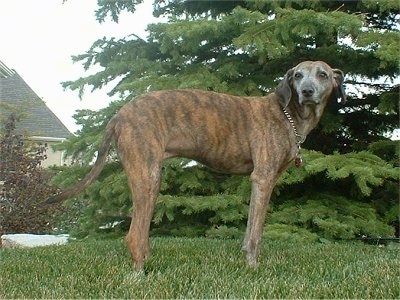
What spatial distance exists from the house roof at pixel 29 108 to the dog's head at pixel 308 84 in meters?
16.0

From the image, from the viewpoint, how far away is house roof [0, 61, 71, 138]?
20734 mm

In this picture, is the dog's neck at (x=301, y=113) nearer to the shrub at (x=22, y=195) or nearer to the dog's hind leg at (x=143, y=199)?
the dog's hind leg at (x=143, y=199)

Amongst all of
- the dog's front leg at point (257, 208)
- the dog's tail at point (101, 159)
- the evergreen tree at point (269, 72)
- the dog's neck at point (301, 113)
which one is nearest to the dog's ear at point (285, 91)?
the dog's neck at point (301, 113)

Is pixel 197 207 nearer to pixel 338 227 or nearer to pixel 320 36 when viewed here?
pixel 338 227

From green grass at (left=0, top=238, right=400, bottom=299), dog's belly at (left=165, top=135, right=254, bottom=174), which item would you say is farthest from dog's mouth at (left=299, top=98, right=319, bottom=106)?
green grass at (left=0, top=238, right=400, bottom=299)

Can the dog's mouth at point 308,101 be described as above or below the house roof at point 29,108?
below

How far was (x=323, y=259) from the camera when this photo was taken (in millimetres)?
5348

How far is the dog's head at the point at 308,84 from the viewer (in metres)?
5.07

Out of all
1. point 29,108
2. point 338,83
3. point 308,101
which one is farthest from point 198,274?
point 29,108

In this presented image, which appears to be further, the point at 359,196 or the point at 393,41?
the point at 359,196

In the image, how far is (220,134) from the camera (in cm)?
Result: 514

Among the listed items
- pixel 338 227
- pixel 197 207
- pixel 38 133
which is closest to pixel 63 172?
pixel 197 207

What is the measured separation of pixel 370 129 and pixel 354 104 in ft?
1.60

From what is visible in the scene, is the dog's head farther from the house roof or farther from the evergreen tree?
the house roof
